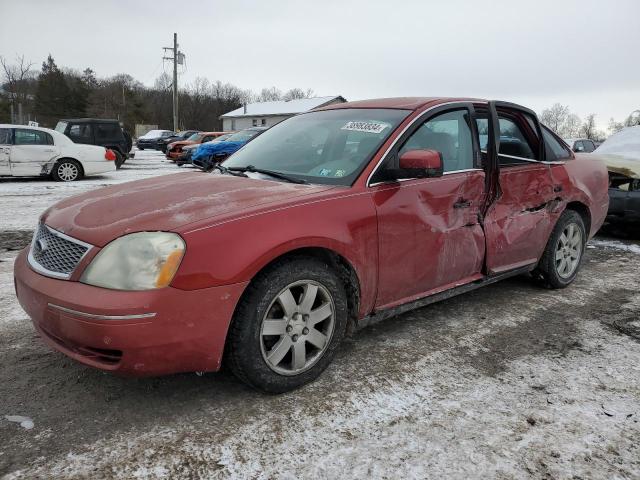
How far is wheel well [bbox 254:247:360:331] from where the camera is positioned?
2646mm

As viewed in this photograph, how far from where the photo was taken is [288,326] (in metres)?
2.54

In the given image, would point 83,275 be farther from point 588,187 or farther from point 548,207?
point 588,187

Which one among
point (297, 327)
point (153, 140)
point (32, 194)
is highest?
point (153, 140)

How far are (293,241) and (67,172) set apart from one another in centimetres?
1207

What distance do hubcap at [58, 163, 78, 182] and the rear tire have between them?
1186 centimetres

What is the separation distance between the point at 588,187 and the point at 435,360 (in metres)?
2.61

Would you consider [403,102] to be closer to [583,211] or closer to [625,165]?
[583,211]

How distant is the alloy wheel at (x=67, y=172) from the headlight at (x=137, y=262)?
11766 mm

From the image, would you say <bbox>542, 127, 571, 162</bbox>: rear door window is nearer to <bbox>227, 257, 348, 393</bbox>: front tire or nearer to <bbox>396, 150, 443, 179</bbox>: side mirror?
<bbox>396, 150, 443, 179</bbox>: side mirror

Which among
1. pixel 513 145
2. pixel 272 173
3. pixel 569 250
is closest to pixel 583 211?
pixel 569 250

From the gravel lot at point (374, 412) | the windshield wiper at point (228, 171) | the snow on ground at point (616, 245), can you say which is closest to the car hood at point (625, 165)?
the snow on ground at point (616, 245)

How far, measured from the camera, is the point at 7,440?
2154 millimetres

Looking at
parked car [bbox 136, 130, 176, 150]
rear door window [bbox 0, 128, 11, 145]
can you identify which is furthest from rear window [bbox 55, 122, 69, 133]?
parked car [bbox 136, 130, 176, 150]

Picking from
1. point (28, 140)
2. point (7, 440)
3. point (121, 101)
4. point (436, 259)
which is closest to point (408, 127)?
point (436, 259)
